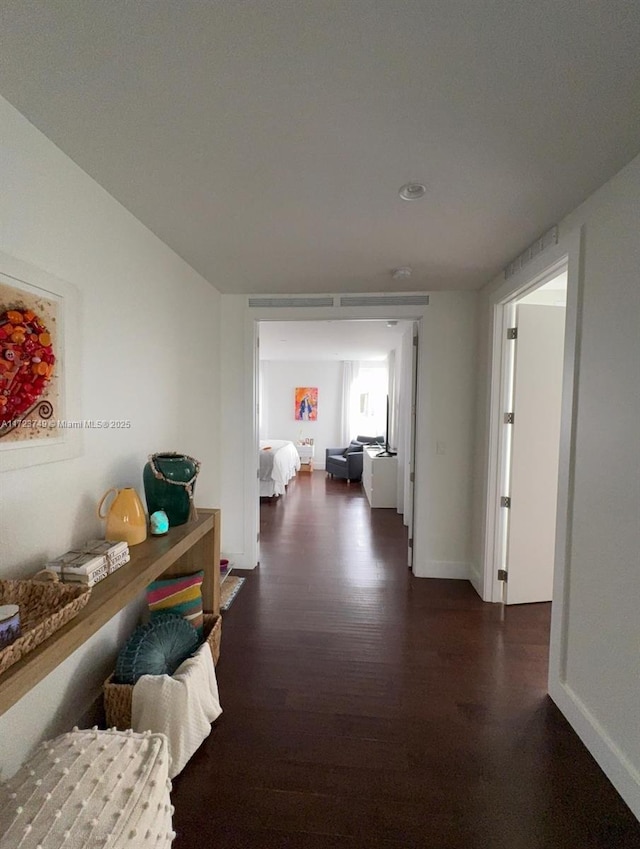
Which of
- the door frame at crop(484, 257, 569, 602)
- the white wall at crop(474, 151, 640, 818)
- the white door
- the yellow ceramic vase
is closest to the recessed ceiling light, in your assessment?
the white wall at crop(474, 151, 640, 818)

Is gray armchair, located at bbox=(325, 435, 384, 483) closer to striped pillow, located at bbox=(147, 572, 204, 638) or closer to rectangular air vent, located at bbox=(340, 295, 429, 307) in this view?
rectangular air vent, located at bbox=(340, 295, 429, 307)

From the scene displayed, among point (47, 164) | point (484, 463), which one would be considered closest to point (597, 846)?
point (484, 463)

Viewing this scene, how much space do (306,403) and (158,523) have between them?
6.91 metres

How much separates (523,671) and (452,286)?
260cm

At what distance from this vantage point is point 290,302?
9.93 ft

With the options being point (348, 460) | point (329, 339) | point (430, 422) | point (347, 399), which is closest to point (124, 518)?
point (430, 422)

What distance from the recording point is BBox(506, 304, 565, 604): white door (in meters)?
2.52

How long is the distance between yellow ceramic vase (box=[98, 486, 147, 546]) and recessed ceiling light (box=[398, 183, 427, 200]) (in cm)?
176

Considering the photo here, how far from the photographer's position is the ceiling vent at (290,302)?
9.83ft

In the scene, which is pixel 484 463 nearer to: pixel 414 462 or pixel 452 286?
pixel 414 462

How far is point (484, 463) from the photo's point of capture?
2.74m

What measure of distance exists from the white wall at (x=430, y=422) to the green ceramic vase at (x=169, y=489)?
131cm

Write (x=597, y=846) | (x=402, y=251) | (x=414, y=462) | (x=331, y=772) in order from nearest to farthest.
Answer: (x=597, y=846)
(x=331, y=772)
(x=402, y=251)
(x=414, y=462)

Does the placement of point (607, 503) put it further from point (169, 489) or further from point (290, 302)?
point (290, 302)
